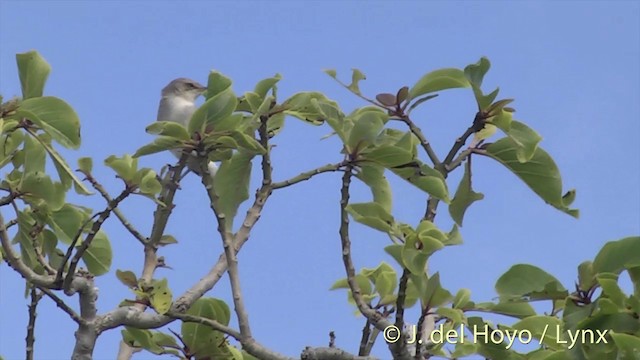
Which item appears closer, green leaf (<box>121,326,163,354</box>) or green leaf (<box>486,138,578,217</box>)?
green leaf (<box>486,138,578,217</box>)

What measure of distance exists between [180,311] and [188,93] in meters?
6.82

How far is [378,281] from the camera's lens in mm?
4445

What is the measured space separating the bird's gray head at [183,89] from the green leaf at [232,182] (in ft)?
20.9

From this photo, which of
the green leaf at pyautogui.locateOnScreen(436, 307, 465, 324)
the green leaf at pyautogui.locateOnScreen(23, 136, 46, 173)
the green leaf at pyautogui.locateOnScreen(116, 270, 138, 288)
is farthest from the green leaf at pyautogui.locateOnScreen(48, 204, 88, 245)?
the green leaf at pyautogui.locateOnScreen(436, 307, 465, 324)

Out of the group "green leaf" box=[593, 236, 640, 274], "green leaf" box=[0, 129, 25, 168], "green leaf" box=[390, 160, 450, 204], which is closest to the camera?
"green leaf" box=[593, 236, 640, 274]

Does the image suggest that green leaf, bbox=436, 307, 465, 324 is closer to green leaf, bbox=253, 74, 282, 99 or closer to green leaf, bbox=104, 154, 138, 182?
green leaf, bbox=253, 74, 282, 99

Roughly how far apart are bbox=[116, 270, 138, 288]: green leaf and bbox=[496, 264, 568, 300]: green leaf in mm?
1567

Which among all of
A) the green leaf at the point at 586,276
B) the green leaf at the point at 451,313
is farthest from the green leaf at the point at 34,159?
the green leaf at the point at 586,276

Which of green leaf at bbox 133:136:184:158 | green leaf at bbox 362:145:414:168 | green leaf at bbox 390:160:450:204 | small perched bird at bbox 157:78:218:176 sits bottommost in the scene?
green leaf at bbox 390:160:450:204

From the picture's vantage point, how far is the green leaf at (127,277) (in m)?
4.31

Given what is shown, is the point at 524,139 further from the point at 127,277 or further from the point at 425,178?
the point at 127,277

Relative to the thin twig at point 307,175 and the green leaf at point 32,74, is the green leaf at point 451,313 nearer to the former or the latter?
the thin twig at point 307,175

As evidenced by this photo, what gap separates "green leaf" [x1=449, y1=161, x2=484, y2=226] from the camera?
13.5 feet

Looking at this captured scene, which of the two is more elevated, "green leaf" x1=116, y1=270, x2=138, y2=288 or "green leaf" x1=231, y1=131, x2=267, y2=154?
"green leaf" x1=231, y1=131, x2=267, y2=154
